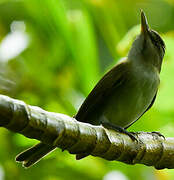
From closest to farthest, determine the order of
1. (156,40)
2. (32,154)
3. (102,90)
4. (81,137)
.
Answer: (81,137) → (32,154) → (102,90) → (156,40)

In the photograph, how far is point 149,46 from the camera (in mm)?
4699

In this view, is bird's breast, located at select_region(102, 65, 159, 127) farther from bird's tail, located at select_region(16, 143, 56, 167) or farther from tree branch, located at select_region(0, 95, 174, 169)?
bird's tail, located at select_region(16, 143, 56, 167)

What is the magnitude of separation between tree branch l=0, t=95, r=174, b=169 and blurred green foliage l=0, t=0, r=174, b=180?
2.10 feet

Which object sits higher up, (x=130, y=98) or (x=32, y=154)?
(x=130, y=98)

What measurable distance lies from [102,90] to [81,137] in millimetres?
1314

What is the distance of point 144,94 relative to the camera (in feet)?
13.6

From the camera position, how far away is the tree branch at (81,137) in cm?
231

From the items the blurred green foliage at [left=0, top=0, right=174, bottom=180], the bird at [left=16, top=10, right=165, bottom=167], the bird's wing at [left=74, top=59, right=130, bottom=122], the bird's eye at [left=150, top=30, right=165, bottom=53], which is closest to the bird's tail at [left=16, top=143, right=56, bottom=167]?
the bird at [left=16, top=10, right=165, bottom=167]

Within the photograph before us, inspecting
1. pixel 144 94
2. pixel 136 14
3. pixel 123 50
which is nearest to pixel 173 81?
pixel 144 94

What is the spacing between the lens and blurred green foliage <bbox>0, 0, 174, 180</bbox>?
411 cm

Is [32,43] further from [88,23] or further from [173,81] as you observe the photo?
[173,81]

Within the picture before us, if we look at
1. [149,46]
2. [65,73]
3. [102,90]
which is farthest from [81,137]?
[149,46]

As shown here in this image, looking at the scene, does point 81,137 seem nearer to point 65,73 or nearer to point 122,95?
point 122,95

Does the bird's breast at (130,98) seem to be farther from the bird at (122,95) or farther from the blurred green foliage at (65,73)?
the blurred green foliage at (65,73)
